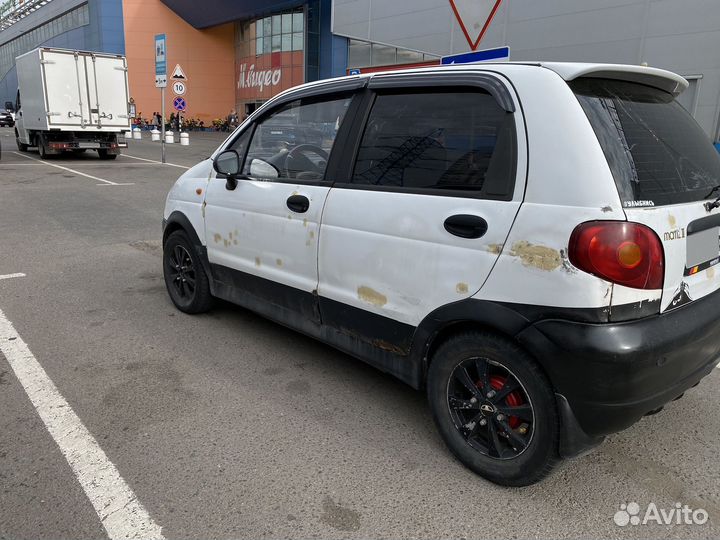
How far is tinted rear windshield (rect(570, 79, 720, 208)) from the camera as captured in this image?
7.47 feet

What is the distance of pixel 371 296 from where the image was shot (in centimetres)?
297

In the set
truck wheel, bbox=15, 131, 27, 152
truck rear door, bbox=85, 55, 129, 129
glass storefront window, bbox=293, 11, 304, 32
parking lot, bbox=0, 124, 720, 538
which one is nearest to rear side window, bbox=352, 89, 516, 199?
parking lot, bbox=0, 124, 720, 538

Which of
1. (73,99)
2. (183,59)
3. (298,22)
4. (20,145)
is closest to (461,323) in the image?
(73,99)

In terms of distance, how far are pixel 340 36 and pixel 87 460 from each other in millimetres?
28387

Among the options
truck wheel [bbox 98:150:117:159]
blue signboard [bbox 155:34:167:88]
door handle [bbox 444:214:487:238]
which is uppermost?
blue signboard [bbox 155:34:167:88]

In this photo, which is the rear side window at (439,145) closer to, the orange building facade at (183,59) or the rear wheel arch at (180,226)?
the rear wheel arch at (180,226)

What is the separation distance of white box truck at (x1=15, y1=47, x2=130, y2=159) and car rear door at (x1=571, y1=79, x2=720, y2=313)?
757 inches

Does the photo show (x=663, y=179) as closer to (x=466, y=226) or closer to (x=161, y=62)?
(x=466, y=226)

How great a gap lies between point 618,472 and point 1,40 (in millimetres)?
100681

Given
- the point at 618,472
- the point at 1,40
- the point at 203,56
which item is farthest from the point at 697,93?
the point at 1,40

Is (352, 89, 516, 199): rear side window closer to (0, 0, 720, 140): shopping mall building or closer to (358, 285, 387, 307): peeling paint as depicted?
(358, 285, 387, 307): peeling paint

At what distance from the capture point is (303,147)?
11.5 feet

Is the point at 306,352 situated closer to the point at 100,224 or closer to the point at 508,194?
the point at 508,194

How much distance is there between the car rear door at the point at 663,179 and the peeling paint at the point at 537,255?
256mm
